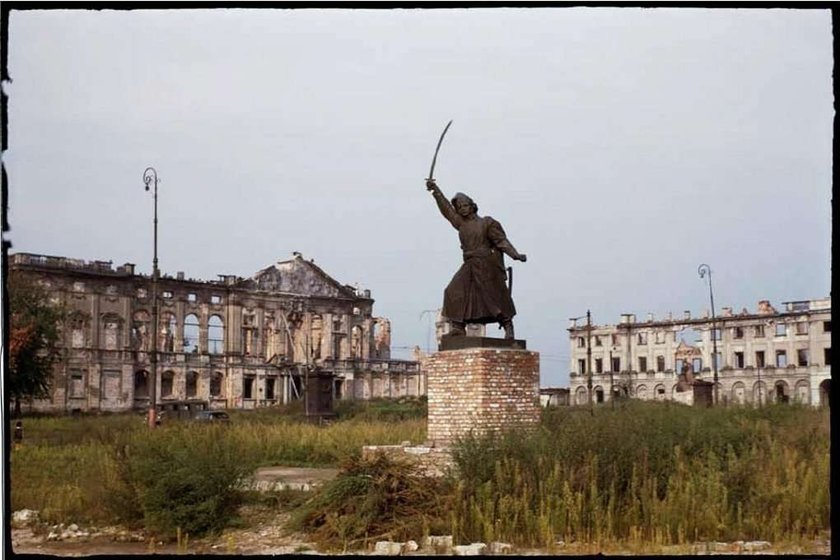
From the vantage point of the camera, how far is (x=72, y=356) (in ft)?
167

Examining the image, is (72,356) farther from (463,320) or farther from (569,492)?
(569,492)

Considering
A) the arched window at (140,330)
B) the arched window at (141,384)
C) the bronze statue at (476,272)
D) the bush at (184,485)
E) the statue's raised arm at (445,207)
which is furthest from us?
the arched window at (140,330)

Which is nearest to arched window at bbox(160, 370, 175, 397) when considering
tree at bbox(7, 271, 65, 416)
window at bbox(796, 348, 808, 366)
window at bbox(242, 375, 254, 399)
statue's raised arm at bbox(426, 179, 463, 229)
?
window at bbox(242, 375, 254, 399)

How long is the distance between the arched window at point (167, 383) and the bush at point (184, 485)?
4484 centimetres

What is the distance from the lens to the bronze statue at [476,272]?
12117 millimetres

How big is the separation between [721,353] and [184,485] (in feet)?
212

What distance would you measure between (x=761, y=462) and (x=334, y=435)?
9222mm

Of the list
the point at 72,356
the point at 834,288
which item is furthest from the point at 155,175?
the point at 72,356

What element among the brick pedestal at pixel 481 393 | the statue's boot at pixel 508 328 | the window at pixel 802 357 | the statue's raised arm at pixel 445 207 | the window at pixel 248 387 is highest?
the statue's raised arm at pixel 445 207

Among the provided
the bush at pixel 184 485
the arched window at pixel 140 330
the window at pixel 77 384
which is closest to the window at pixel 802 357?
the arched window at pixel 140 330

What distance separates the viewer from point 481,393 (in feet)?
37.0

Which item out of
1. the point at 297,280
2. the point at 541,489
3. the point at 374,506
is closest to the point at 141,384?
the point at 297,280

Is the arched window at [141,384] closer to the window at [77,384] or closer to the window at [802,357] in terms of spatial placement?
the window at [77,384]

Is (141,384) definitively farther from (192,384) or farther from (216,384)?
(216,384)
